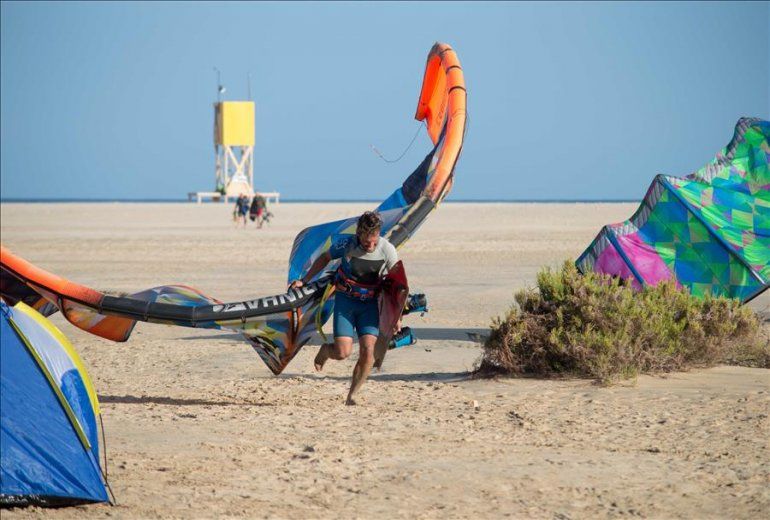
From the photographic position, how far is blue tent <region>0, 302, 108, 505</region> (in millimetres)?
6059

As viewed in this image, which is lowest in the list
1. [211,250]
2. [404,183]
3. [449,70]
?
[211,250]

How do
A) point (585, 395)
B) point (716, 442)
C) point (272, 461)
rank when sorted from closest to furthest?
1. point (272, 461)
2. point (716, 442)
3. point (585, 395)

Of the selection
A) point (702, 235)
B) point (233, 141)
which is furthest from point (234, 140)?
point (702, 235)

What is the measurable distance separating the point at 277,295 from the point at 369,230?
3.60 ft

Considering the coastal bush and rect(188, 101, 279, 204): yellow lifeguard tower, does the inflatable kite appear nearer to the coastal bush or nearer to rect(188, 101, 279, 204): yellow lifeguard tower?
the coastal bush

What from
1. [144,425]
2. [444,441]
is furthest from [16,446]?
[444,441]

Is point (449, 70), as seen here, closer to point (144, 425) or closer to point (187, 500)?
point (144, 425)

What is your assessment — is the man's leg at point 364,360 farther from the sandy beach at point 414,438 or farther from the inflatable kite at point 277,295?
the inflatable kite at point 277,295

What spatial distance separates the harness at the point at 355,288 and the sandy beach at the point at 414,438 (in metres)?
0.93

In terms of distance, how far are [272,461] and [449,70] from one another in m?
4.26

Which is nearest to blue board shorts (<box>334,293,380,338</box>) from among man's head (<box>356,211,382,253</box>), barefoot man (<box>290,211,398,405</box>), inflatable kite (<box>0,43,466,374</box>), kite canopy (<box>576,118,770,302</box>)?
barefoot man (<box>290,211,398,405</box>)

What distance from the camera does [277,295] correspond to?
28.2 ft

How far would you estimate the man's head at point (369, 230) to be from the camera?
7.93 m

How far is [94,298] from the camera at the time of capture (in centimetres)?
802
